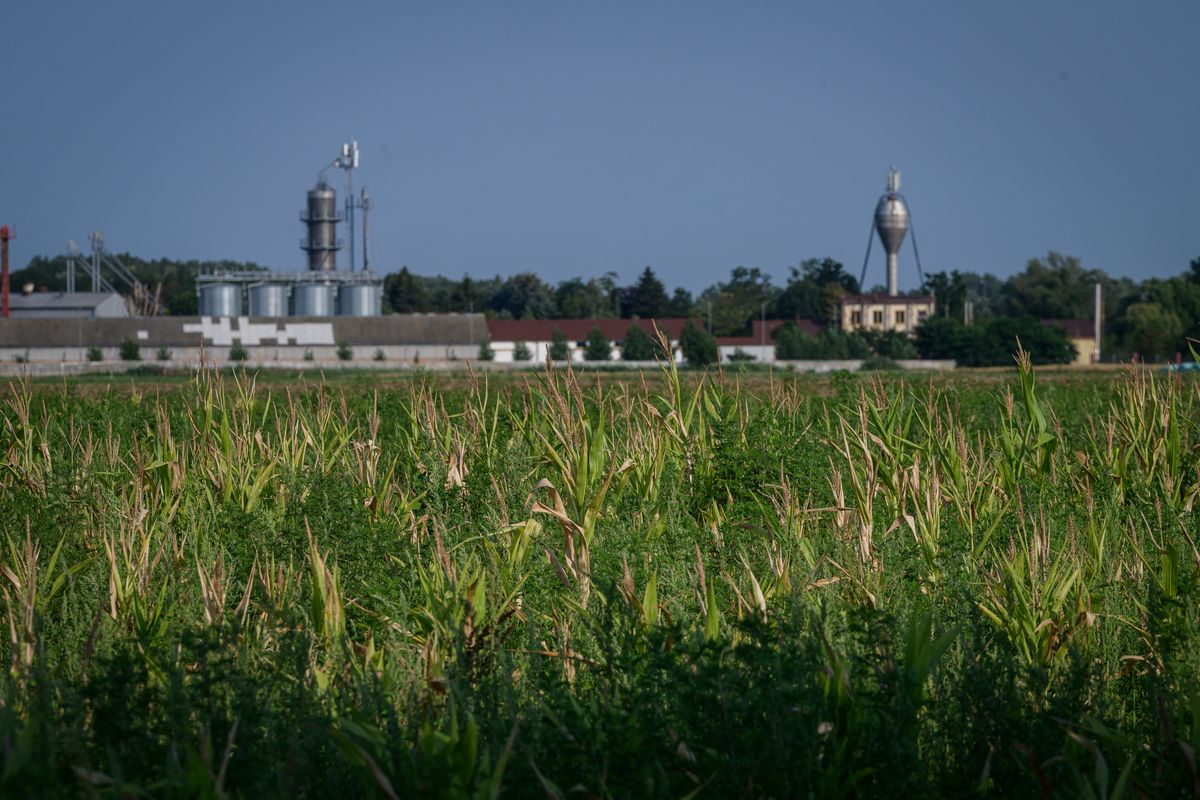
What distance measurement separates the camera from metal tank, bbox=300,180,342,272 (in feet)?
294

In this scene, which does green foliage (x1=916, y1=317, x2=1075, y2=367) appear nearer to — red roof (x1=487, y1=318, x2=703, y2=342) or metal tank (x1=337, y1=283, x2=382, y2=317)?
red roof (x1=487, y1=318, x2=703, y2=342)

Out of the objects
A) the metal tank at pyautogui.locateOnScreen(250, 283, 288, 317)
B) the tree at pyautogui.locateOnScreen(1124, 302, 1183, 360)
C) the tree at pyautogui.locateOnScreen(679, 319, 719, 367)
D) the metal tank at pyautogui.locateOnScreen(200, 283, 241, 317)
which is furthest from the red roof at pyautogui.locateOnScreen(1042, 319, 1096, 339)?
the metal tank at pyautogui.locateOnScreen(200, 283, 241, 317)

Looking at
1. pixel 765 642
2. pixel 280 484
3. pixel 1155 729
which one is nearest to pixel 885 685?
pixel 765 642

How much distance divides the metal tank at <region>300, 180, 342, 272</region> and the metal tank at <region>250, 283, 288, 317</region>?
369 centimetres

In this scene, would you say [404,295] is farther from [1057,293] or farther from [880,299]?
[1057,293]

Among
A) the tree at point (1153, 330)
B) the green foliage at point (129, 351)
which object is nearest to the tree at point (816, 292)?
the tree at point (1153, 330)

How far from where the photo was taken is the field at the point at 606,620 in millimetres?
→ 4449

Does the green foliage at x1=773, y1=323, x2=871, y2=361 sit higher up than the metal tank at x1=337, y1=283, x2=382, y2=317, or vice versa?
the metal tank at x1=337, y1=283, x2=382, y2=317

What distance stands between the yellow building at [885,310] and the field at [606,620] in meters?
91.0

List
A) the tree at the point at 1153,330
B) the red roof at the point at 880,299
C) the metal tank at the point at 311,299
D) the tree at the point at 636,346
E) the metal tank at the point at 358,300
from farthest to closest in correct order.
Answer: the red roof at the point at 880,299
the metal tank at the point at 311,299
the metal tank at the point at 358,300
the tree at the point at 636,346
the tree at the point at 1153,330

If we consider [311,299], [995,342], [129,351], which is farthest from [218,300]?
[995,342]

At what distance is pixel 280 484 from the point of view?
9086 mm

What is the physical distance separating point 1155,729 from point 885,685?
1.46 m

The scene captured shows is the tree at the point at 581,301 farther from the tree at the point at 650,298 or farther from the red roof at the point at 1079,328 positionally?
the red roof at the point at 1079,328
